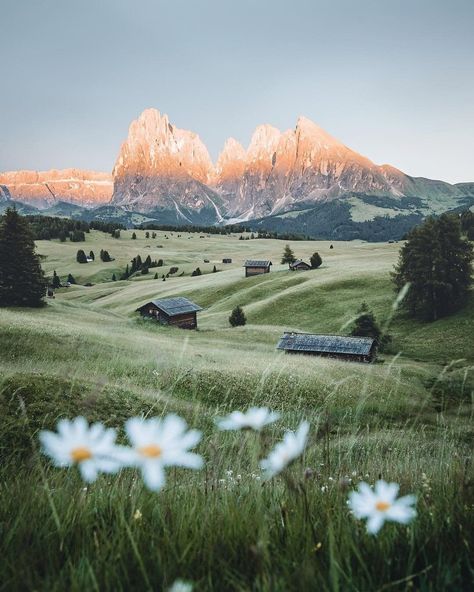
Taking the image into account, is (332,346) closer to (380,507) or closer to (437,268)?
(437,268)

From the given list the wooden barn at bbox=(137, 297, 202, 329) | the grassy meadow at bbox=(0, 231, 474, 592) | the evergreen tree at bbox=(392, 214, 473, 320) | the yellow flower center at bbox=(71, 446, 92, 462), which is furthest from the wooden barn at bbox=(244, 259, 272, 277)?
the yellow flower center at bbox=(71, 446, 92, 462)

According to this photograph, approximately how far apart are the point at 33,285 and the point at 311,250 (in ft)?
350

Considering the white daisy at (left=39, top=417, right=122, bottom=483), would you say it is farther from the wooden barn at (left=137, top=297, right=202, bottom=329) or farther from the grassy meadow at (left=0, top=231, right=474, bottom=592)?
the wooden barn at (left=137, top=297, right=202, bottom=329)

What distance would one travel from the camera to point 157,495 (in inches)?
72.0

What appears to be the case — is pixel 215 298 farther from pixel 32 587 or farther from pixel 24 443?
pixel 32 587

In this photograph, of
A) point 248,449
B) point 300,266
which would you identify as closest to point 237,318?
point 300,266

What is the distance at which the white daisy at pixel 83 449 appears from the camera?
912 millimetres

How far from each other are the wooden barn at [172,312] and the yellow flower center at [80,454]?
61937mm

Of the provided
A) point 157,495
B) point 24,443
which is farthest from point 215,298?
point 157,495

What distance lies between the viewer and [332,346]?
47.1m

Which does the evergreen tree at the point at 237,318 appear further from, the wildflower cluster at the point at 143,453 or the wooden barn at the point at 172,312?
the wildflower cluster at the point at 143,453

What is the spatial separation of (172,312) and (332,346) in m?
25.9

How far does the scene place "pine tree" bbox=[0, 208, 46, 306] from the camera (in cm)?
5365

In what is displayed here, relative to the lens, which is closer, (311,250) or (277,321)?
(277,321)
